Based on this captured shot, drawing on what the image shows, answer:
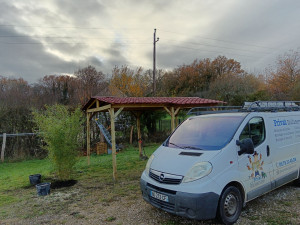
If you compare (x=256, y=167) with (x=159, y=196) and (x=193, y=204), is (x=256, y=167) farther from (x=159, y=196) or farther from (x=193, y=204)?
(x=159, y=196)

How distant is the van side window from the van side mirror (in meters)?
0.20

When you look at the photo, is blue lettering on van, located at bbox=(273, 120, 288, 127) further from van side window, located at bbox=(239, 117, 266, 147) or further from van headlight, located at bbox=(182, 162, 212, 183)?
van headlight, located at bbox=(182, 162, 212, 183)

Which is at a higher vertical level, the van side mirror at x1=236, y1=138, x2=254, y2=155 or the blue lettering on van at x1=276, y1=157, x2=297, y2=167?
the van side mirror at x1=236, y1=138, x2=254, y2=155

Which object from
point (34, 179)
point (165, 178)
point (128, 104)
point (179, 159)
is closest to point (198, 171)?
point (179, 159)

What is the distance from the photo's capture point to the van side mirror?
130 inches

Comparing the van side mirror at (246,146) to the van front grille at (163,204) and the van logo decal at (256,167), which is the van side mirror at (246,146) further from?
the van front grille at (163,204)

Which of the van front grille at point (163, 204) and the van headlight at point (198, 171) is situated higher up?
the van headlight at point (198, 171)

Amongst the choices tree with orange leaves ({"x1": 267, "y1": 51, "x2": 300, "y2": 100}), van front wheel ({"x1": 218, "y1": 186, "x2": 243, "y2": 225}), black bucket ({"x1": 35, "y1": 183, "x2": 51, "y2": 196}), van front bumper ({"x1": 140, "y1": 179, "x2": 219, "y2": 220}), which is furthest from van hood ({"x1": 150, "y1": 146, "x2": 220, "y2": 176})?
tree with orange leaves ({"x1": 267, "y1": 51, "x2": 300, "y2": 100})

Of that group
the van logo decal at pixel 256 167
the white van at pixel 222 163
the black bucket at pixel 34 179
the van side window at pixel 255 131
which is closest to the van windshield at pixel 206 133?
the white van at pixel 222 163

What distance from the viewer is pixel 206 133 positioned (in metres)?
3.82

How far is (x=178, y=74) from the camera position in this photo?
96.7 feet

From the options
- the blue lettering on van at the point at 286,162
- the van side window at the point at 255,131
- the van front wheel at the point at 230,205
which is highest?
the van side window at the point at 255,131

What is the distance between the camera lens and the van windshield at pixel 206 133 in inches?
137

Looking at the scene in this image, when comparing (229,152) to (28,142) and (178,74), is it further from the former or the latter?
(178,74)
